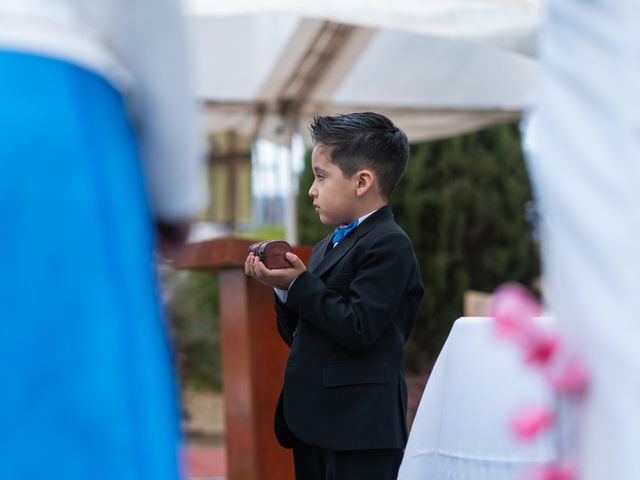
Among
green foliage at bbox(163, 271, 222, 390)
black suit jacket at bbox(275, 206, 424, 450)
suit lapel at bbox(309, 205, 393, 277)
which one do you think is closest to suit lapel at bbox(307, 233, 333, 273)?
suit lapel at bbox(309, 205, 393, 277)

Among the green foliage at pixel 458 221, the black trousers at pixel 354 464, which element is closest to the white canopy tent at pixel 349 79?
the green foliage at pixel 458 221

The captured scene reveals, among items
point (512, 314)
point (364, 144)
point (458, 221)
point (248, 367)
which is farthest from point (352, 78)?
point (512, 314)

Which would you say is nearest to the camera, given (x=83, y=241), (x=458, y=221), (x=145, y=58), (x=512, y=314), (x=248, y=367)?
(x=512, y=314)

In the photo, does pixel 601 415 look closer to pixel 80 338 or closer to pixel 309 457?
pixel 80 338

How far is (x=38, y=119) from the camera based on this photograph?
3.92ft

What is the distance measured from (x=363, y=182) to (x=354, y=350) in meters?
0.46

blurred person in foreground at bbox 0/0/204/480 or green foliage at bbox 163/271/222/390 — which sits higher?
blurred person in foreground at bbox 0/0/204/480

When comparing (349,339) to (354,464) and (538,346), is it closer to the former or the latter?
(354,464)

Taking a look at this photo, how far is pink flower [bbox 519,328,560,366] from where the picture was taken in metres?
1.10

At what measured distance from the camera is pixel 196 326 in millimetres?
9406

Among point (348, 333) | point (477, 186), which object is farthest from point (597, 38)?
point (477, 186)

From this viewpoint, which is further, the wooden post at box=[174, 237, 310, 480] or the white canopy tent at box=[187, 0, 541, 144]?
the white canopy tent at box=[187, 0, 541, 144]

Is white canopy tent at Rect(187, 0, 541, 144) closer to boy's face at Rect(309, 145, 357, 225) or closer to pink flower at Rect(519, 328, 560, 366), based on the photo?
boy's face at Rect(309, 145, 357, 225)

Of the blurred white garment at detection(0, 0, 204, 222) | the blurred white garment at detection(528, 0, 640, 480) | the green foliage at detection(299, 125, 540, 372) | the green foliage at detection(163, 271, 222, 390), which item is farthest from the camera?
the green foliage at detection(163, 271, 222, 390)
